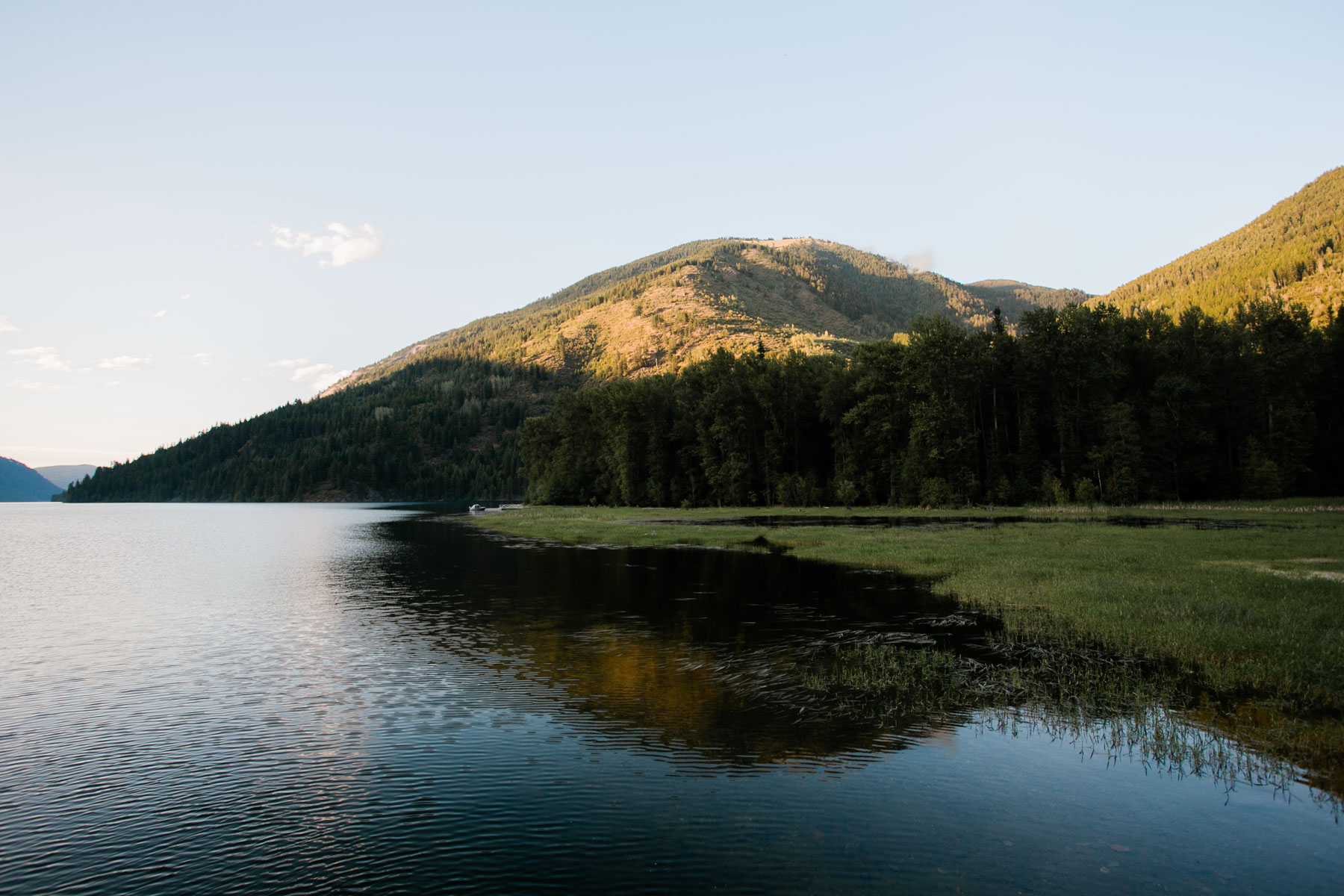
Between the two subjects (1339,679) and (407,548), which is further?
(407,548)

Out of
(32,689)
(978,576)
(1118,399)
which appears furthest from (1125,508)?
(32,689)

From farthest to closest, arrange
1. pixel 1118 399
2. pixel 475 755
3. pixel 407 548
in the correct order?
pixel 1118 399 → pixel 407 548 → pixel 475 755

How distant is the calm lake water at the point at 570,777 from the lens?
33.2 ft

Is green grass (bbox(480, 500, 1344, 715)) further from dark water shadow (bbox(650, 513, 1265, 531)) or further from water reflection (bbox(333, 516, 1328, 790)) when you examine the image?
dark water shadow (bbox(650, 513, 1265, 531))

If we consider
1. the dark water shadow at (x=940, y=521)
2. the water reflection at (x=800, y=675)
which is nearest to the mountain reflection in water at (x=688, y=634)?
the water reflection at (x=800, y=675)

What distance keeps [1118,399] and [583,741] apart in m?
95.2

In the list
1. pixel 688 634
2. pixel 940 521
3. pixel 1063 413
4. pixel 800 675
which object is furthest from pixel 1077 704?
pixel 1063 413

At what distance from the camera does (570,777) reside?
13.5m

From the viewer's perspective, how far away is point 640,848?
35.3 ft

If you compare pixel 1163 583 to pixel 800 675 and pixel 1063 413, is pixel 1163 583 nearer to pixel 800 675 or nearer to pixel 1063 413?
pixel 800 675

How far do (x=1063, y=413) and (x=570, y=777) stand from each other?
89.7 meters

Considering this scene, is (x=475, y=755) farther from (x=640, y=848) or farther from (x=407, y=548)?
(x=407, y=548)

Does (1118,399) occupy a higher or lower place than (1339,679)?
higher

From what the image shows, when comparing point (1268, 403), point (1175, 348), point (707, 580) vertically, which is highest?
point (1175, 348)
